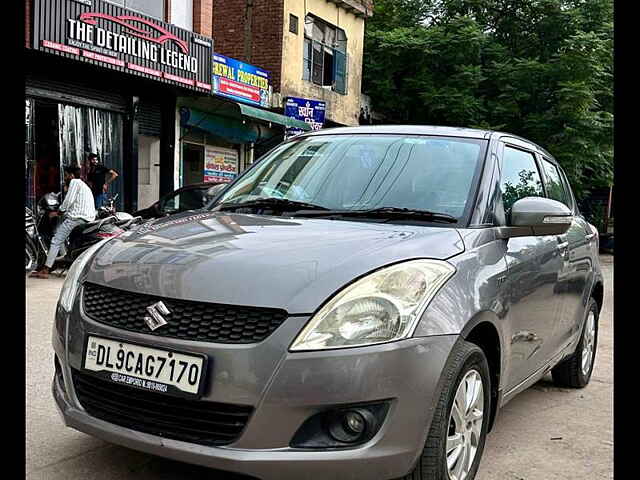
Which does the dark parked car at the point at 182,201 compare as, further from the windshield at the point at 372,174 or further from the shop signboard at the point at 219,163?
the windshield at the point at 372,174

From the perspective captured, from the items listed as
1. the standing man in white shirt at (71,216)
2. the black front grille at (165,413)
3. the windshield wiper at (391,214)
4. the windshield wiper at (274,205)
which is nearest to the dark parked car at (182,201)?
the standing man in white shirt at (71,216)

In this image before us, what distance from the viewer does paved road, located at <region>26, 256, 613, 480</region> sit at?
2988mm

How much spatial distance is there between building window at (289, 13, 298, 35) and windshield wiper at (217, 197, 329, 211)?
14.4 meters

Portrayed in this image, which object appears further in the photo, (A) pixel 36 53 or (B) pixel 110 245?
(A) pixel 36 53

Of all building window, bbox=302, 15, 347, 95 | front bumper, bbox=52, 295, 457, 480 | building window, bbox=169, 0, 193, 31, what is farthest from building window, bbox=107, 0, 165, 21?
front bumper, bbox=52, 295, 457, 480

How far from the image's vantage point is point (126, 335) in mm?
2473

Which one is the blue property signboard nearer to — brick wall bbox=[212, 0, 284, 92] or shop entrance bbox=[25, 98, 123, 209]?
shop entrance bbox=[25, 98, 123, 209]

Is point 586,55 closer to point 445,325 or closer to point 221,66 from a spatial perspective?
point 221,66

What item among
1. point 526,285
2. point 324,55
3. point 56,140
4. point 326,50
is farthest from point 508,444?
point 326,50

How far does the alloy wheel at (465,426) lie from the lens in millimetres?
2646

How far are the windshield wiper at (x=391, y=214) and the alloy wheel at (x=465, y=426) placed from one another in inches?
29.4
